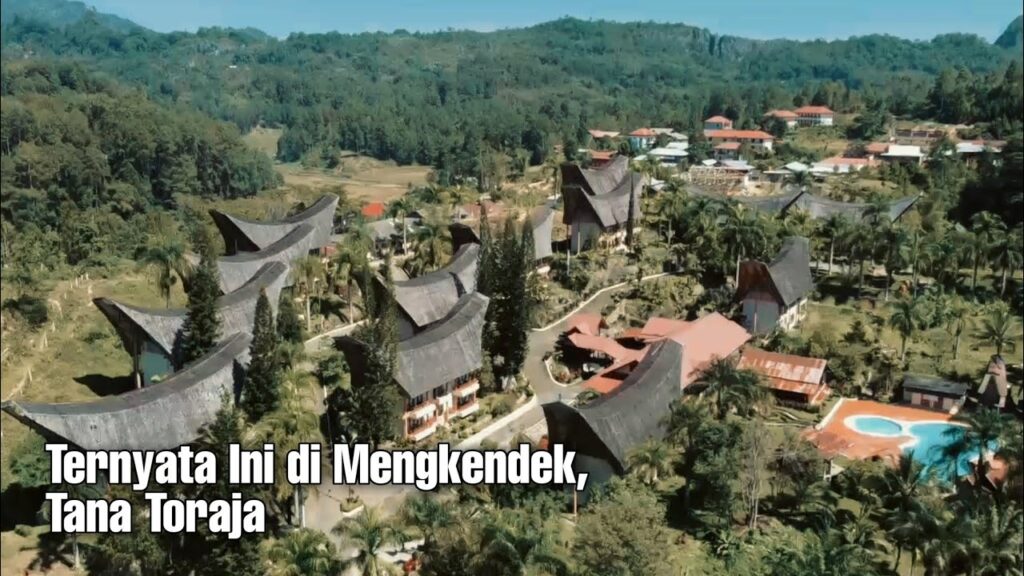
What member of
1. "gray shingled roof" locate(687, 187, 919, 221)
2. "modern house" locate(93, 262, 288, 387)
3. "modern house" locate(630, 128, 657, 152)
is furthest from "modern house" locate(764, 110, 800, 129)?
"modern house" locate(93, 262, 288, 387)

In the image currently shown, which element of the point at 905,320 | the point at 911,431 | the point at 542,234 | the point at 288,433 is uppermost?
the point at 542,234

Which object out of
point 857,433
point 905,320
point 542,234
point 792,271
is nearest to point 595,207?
point 542,234

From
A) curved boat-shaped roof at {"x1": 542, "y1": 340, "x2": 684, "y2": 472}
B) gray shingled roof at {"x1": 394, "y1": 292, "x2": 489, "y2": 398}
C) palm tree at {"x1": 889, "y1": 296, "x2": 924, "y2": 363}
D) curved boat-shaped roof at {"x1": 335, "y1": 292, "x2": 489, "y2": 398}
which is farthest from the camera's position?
palm tree at {"x1": 889, "y1": 296, "x2": 924, "y2": 363}

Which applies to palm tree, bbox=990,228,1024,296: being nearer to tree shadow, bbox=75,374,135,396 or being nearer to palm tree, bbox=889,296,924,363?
palm tree, bbox=889,296,924,363

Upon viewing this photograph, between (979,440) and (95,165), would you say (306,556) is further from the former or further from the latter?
(95,165)

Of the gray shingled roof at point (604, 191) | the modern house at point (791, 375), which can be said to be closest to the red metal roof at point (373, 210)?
the gray shingled roof at point (604, 191)

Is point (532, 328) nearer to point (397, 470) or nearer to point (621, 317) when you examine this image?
point (621, 317)
